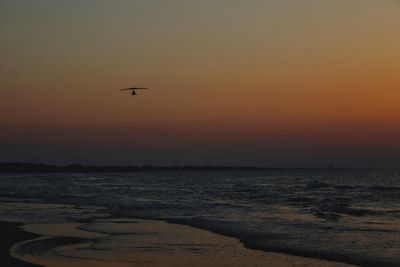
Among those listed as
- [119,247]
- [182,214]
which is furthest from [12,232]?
[182,214]

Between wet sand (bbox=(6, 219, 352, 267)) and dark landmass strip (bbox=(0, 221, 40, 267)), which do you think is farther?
wet sand (bbox=(6, 219, 352, 267))

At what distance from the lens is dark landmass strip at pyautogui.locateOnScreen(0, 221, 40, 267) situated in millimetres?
14615

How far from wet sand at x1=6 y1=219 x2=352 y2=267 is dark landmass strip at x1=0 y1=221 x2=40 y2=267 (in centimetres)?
33

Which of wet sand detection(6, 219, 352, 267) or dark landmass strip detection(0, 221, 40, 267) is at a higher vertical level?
dark landmass strip detection(0, 221, 40, 267)

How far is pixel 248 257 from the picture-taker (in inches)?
639

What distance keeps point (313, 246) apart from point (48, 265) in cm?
829

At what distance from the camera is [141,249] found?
17.4 meters

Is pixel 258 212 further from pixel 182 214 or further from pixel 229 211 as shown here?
pixel 182 214

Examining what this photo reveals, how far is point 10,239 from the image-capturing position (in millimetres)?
19531

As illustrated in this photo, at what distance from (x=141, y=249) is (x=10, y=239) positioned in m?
5.12

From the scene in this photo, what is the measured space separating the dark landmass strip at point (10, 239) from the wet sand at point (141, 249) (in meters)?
0.33

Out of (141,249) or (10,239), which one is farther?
(10,239)

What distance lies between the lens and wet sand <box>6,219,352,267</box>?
15.2m

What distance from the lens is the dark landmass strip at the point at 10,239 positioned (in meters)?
14.6
